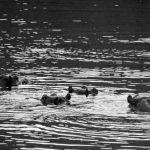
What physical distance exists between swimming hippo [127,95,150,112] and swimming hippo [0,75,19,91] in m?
5.52

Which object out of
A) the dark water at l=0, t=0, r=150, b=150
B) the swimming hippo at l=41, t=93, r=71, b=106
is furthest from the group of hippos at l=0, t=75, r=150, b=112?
the dark water at l=0, t=0, r=150, b=150

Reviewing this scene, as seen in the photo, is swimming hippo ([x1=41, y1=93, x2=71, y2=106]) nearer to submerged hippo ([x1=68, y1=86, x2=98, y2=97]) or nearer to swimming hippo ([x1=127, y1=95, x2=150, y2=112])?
submerged hippo ([x1=68, y1=86, x2=98, y2=97])

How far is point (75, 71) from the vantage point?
30.2m

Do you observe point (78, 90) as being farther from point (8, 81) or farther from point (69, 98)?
point (8, 81)

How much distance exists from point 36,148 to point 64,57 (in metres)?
14.5

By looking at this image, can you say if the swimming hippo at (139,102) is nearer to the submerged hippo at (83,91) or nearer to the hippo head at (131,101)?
the hippo head at (131,101)

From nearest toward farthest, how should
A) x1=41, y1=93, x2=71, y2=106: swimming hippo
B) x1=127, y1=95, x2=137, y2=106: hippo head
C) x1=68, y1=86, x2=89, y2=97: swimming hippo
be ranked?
1. x1=127, y1=95, x2=137, y2=106: hippo head
2. x1=41, y1=93, x2=71, y2=106: swimming hippo
3. x1=68, y1=86, x2=89, y2=97: swimming hippo

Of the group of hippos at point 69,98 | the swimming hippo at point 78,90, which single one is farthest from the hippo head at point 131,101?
the swimming hippo at point 78,90

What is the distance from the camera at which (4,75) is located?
28812 mm

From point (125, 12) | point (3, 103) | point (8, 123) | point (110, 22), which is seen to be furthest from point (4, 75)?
point (125, 12)

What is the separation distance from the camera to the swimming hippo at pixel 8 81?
27405 millimetres

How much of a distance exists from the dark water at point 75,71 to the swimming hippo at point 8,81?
31cm

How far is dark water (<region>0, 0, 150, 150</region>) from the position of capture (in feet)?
67.5

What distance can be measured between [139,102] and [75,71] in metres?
7.01
